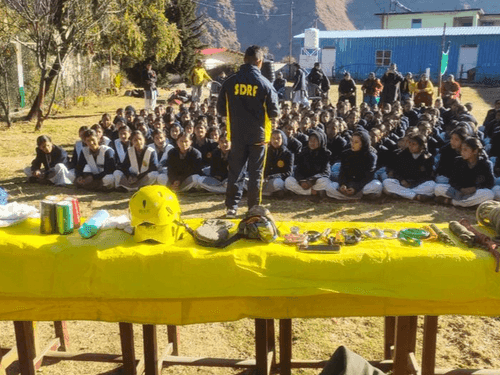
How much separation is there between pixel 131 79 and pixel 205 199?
18.7 metres

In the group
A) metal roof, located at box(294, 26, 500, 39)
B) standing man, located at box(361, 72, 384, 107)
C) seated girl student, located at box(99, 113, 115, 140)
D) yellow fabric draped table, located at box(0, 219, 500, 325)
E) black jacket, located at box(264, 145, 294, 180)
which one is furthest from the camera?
metal roof, located at box(294, 26, 500, 39)

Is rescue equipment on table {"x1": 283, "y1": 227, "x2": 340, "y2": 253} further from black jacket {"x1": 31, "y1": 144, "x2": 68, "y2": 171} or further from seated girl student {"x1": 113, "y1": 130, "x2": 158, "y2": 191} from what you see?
black jacket {"x1": 31, "y1": 144, "x2": 68, "y2": 171}

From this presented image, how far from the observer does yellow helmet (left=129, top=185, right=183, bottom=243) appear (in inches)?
108

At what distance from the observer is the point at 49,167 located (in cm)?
779

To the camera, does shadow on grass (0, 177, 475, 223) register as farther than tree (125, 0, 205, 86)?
No

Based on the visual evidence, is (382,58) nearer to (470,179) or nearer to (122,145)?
(122,145)

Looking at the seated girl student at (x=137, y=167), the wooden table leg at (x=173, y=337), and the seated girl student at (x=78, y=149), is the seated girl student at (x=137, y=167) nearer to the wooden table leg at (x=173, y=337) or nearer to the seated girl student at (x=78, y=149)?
the seated girl student at (x=78, y=149)

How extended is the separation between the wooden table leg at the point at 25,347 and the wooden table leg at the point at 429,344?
223 cm

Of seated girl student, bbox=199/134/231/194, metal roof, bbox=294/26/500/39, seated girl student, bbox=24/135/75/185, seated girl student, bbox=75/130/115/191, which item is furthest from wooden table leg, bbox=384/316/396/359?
metal roof, bbox=294/26/500/39

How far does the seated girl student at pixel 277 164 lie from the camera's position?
7.09 meters

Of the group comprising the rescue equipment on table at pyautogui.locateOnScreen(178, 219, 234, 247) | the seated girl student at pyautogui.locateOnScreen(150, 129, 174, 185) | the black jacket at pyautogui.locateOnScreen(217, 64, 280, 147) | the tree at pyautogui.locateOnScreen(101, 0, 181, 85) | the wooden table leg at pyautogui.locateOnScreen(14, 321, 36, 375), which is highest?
the tree at pyautogui.locateOnScreen(101, 0, 181, 85)

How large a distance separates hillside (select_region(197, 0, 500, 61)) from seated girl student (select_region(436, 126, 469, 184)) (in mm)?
66946

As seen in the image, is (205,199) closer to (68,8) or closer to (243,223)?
(243,223)

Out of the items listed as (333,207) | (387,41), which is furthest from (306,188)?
(387,41)
